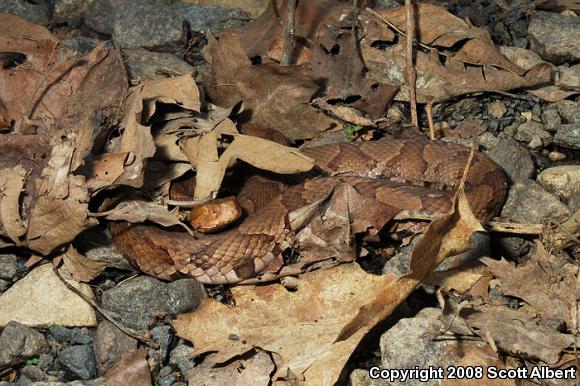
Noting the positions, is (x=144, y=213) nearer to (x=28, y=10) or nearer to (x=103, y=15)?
(x=103, y=15)

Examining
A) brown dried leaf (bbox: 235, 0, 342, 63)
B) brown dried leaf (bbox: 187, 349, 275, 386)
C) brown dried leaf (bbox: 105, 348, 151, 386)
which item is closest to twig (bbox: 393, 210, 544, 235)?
brown dried leaf (bbox: 187, 349, 275, 386)

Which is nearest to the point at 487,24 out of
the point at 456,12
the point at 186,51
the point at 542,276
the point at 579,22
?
the point at 456,12

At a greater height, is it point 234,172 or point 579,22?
point 579,22

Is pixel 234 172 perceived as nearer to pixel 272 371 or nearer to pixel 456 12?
pixel 272 371

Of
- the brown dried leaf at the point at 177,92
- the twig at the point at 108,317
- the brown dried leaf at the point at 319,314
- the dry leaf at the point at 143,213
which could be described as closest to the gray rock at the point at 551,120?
the brown dried leaf at the point at 319,314

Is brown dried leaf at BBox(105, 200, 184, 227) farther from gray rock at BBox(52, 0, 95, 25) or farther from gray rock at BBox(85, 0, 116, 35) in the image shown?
gray rock at BBox(52, 0, 95, 25)

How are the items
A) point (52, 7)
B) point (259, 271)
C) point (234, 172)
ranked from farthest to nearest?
point (52, 7)
point (234, 172)
point (259, 271)
